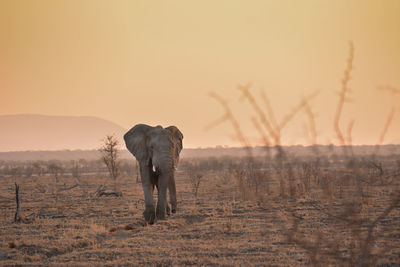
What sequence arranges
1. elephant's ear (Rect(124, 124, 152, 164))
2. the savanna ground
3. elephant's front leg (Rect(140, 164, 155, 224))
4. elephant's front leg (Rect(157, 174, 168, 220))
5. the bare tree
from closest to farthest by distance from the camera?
the savanna ground < elephant's front leg (Rect(140, 164, 155, 224)) < elephant's front leg (Rect(157, 174, 168, 220)) < elephant's ear (Rect(124, 124, 152, 164)) < the bare tree

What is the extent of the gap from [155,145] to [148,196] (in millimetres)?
1770

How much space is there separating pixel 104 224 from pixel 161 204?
2132 mm

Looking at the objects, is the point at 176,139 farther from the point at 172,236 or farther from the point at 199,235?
the point at 172,236

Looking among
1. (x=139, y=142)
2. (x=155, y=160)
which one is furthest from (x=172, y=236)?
(x=139, y=142)

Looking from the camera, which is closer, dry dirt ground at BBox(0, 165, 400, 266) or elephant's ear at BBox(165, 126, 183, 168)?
dry dirt ground at BBox(0, 165, 400, 266)

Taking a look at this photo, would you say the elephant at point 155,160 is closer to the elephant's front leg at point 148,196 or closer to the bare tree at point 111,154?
the elephant's front leg at point 148,196

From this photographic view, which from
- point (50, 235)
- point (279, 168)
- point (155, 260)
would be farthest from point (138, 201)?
point (279, 168)

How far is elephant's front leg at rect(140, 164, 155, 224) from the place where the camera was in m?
15.5

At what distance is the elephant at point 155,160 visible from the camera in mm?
15609

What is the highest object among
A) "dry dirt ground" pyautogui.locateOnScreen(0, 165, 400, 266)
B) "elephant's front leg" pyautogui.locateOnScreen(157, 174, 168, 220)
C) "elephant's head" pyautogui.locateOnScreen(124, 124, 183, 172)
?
"elephant's head" pyautogui.locateOnScreen(124, 124, 183, 172)

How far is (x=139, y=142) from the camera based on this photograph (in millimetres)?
16688

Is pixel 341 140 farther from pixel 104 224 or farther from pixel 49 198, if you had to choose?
pixel 49 198

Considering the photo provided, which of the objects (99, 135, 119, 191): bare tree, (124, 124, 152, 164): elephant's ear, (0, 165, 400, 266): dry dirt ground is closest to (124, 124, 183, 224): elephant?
(124, 124, 152, 164): elephant's ear

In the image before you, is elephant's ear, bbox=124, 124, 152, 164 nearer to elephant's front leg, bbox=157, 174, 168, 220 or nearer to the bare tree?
elephant's front leg, bbox=157, 174, 168, 220
